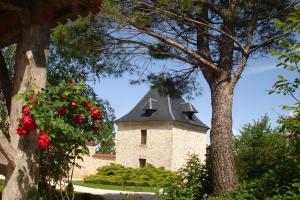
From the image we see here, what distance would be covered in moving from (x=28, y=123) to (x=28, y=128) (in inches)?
2.4

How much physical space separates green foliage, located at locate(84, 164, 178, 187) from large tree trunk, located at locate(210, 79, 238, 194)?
15.2 meters

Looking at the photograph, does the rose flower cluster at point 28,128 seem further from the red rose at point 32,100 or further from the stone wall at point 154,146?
the stone wall at point 154,146

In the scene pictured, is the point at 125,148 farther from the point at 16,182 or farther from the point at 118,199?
the point at 16,182

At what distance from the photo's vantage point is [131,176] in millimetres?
25703

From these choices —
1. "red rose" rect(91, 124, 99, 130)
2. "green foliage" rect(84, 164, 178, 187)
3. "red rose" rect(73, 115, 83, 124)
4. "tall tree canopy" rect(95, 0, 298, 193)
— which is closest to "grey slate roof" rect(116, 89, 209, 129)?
"green foliage" rect(84, 164, 178, 187)

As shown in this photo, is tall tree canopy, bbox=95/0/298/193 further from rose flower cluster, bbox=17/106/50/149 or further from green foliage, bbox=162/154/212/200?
rose flower cluster, bbox=17/106/50/149

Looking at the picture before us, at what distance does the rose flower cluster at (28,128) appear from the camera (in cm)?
321

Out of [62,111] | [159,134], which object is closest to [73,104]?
[62,111]

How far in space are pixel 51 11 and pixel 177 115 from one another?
2812 cm

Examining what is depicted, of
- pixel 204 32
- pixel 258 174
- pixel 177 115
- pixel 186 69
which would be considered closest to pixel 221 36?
pixel 204 32

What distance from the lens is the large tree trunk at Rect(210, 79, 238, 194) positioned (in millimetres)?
9164

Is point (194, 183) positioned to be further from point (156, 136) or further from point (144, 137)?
point (144, 137)

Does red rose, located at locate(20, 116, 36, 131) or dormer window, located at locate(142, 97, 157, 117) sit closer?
red rose, located at locate(20, 116, 36, 131)

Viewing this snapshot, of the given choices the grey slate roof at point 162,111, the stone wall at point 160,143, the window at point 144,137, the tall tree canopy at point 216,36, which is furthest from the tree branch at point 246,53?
the window at point 144,137
